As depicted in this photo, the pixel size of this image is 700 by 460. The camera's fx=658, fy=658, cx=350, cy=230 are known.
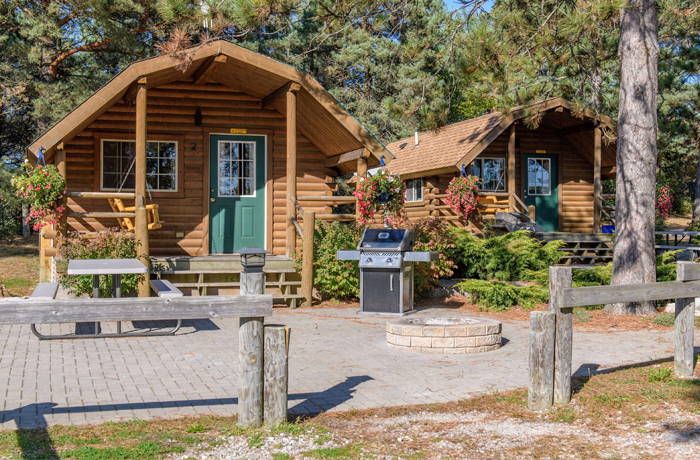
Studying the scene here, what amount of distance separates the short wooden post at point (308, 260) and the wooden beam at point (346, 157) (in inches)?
74.5

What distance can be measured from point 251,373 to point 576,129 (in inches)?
671

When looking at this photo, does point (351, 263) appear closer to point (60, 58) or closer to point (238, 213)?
point (238, 213)

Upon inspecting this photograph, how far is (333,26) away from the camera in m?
10.9

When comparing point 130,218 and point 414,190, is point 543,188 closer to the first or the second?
point 414,190

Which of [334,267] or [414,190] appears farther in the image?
[414,190]

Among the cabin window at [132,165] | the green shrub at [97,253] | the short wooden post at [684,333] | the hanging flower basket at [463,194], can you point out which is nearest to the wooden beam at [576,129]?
the hanging flower basket at [463,194]

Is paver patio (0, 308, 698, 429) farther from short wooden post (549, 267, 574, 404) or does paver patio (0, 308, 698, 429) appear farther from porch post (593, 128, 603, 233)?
porch post (593, 128, 603, 233)

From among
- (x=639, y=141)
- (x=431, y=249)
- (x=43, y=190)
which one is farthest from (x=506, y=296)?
(x=43, y=190)

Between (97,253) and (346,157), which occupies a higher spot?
(346,157)

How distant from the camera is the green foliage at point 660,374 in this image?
6273 millimetres

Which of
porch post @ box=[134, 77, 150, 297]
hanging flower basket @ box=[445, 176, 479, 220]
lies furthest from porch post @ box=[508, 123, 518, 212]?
porch post @ box=[134, 77, 150, 297]

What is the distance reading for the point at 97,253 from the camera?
34.1 feet

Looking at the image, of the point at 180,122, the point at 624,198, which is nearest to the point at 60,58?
the point at 180,122

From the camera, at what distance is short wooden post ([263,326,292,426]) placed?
15.6ft
